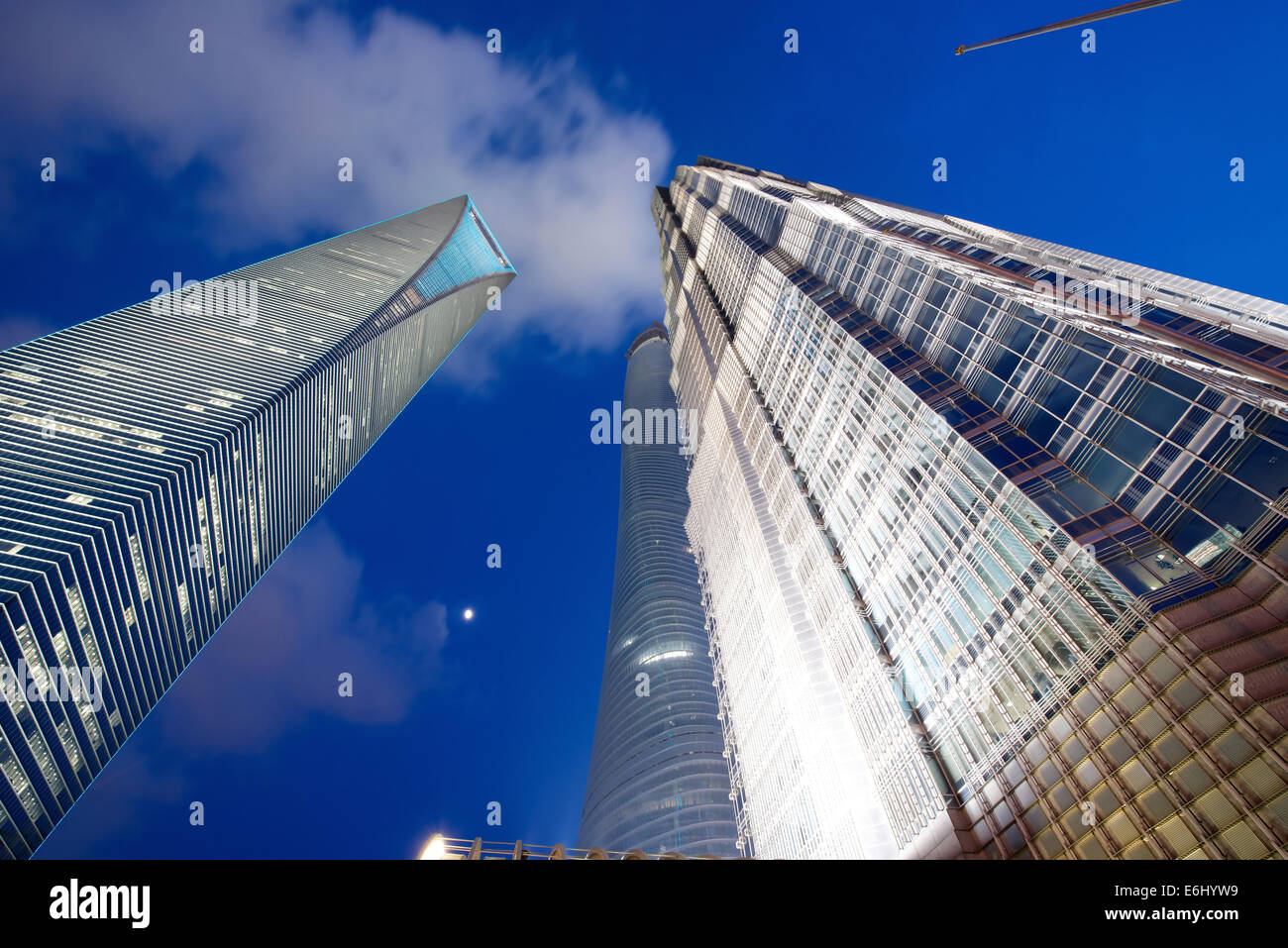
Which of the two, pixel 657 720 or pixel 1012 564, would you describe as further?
pixel 657 720

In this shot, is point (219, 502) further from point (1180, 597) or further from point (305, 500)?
point (1180, 597)

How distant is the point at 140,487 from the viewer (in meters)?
94.2

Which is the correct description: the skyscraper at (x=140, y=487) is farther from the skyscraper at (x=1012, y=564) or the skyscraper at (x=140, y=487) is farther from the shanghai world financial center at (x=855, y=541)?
the skyscraper at (x=1012, y=564)

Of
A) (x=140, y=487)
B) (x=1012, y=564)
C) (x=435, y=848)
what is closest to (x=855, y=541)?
(x=1012, y=564)

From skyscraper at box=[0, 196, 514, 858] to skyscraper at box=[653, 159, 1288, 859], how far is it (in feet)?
321

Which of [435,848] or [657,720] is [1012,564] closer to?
[435,848]

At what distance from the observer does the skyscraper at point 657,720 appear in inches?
3307

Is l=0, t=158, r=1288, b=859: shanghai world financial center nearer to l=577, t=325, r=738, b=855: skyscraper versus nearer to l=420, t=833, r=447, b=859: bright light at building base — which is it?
l=577, t=325, r=738, b=855: skyscraper

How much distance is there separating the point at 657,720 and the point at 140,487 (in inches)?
3744

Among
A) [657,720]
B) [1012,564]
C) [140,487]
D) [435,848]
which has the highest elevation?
[140,487]

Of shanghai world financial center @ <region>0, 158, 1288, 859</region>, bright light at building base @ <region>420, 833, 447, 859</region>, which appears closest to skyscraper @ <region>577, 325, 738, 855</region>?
shanghai world financial center @ <region>0, 158, 1288, 859</region>

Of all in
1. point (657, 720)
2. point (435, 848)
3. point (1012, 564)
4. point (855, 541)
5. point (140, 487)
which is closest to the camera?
point (435, 848)

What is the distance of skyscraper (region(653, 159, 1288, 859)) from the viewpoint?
2244cm

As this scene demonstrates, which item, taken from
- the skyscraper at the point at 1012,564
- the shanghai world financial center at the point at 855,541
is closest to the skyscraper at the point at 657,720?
the shanghai world financial center at the point at 855,541
